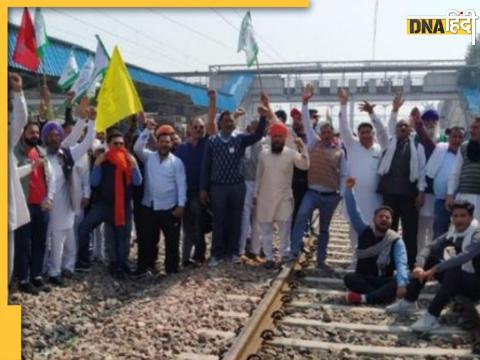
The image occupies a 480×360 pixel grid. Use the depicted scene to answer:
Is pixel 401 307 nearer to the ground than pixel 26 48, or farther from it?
nearer to the ground

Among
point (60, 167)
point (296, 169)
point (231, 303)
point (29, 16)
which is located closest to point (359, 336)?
point (231, 303)

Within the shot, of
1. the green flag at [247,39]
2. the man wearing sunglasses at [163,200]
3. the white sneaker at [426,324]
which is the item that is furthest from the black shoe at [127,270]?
the green flag at [247,39]

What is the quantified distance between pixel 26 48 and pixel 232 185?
319 cm

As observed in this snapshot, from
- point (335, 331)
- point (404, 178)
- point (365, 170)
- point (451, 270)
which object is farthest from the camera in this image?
point (365, 170)

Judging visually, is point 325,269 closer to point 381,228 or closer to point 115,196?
point 381,228

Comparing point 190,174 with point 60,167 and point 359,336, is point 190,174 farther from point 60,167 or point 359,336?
point 359,336

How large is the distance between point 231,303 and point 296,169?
2529mm

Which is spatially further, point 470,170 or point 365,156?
point 365,156

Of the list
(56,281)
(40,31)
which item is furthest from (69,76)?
(56,281)

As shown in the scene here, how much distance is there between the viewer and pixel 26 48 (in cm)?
793

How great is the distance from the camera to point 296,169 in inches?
319

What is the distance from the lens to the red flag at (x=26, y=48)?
7863 mm

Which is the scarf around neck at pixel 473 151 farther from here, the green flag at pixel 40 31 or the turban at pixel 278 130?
the green flag at pixel 40 31

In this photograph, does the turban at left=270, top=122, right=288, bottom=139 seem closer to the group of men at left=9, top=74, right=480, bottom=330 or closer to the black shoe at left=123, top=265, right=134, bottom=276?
the group of men at left=9, top=74, right=480, bottom=330
